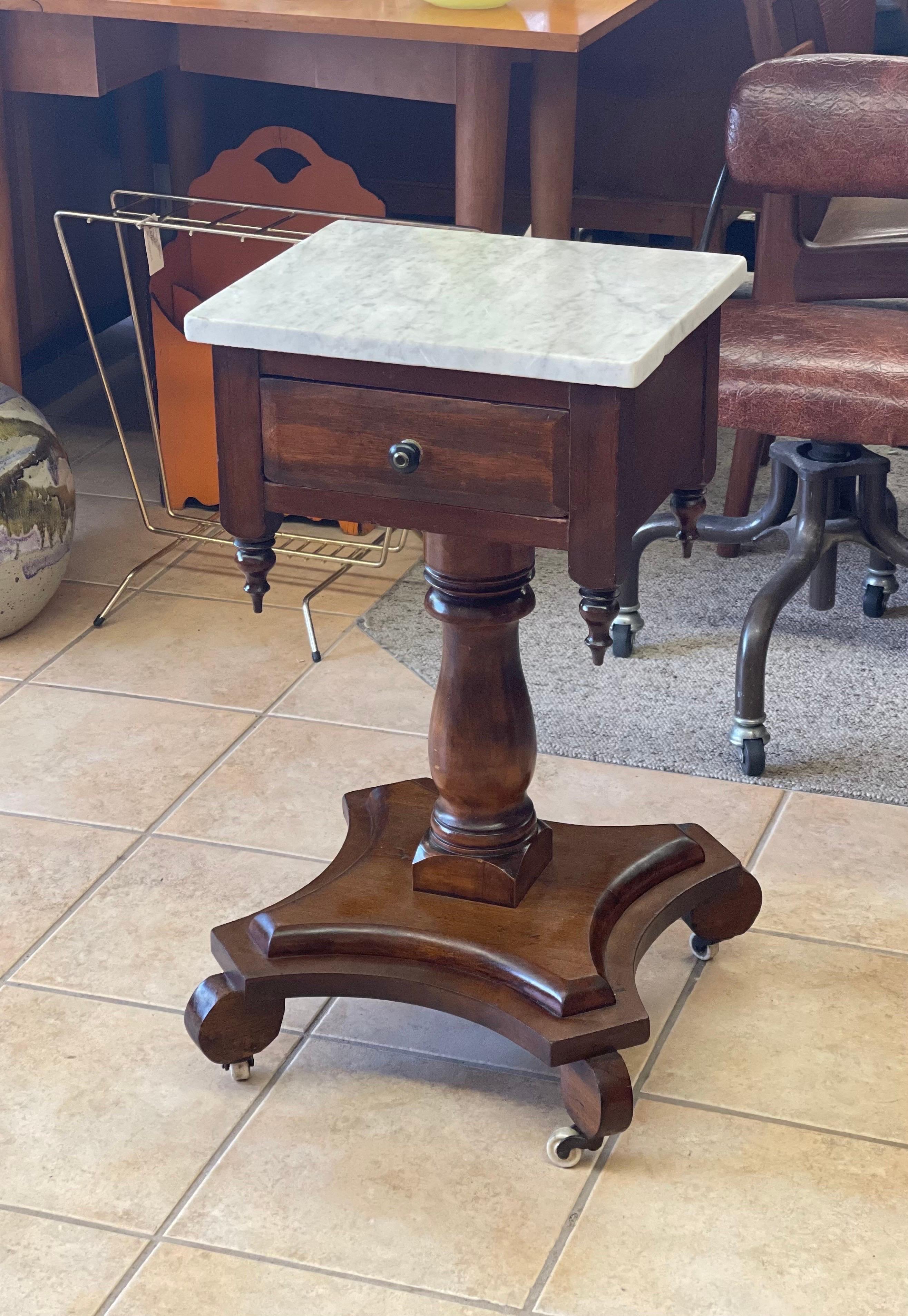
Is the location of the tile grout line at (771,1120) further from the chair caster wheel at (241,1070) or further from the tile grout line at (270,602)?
the tile grout line at (270,602)

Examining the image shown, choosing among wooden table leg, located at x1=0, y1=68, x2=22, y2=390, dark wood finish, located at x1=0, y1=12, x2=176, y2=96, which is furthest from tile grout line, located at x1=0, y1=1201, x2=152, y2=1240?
dark wood finish, located at x1=0, y1=12, x2=176, y2=96

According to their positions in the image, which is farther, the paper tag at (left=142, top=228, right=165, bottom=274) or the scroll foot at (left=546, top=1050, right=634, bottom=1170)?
the paper tag at (left=142, top=228, right=165, bottom=274)

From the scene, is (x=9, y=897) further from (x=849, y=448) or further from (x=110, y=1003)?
(x=849, y=448)

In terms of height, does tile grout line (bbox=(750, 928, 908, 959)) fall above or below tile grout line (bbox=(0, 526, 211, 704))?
above

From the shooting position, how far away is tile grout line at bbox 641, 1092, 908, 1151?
1.34m

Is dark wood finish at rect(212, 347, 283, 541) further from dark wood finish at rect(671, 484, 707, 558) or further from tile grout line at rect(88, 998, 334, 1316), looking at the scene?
tile grout line at rect(88, 998, 334, 1316)

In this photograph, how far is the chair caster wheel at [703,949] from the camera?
5.15 feet

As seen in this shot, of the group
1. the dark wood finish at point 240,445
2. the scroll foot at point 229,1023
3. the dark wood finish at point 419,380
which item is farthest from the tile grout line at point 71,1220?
the dark wood finish at point 419,380

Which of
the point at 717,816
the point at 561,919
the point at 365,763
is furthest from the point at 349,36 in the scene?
the point at 561,919

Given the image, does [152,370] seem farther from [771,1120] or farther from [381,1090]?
[771,1120]

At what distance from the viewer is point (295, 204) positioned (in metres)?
2.52

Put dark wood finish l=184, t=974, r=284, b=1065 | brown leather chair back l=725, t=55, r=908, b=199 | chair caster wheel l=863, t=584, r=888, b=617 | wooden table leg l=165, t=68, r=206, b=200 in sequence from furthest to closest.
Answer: wooden table leg l=165, t=68, r=206, b=200, chair caster wheel l=863, t=584, r=888, b=617, brown leather chair back l=725, t=55, r=908, b=199, dark wood finish l=184, t=974, r=284, b=1065

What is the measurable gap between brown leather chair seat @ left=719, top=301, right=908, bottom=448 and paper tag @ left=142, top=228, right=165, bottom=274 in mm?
844

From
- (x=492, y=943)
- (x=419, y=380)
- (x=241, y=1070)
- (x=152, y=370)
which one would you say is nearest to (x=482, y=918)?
(x=492, y=943)
